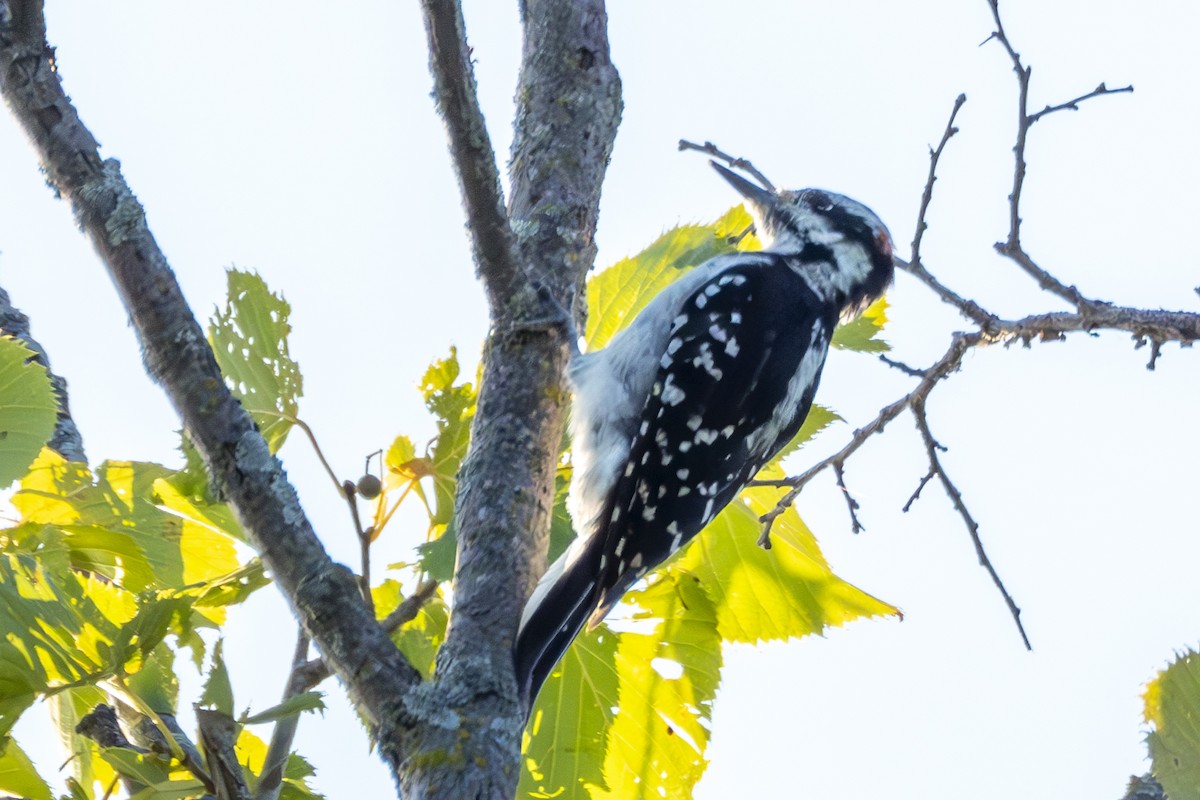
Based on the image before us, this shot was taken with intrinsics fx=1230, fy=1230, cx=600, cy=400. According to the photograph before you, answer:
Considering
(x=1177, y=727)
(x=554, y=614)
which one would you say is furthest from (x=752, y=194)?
(x=1177, y=727)

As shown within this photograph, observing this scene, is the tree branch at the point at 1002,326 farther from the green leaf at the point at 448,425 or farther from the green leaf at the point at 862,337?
the green leaf at the point at 448,425

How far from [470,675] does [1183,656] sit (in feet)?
3.07

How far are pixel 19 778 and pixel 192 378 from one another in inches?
25.5

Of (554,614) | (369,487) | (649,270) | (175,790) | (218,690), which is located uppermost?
(649,270)

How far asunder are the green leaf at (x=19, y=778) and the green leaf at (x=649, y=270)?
145 centimetres

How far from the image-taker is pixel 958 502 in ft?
8.31

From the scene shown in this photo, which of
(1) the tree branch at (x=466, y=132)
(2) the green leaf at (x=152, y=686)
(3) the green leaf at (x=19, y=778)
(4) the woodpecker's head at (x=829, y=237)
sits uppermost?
(4) the woodpecker's head at (x=829, y=237)

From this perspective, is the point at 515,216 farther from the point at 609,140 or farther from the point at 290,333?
the point at 290,333

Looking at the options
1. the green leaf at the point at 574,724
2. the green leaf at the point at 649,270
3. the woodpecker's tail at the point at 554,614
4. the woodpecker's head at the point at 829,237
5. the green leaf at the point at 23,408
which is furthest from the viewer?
the woodpecker's head at the point at 829,237

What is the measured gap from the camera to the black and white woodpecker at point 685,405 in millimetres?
2572

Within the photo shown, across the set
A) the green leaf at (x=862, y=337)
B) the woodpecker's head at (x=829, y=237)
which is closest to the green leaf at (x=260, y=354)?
the green leaf at (x=862, y=337)

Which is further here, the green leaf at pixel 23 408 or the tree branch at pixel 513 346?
the green leaf at pixel 23 408

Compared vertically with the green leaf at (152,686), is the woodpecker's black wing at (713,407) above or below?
above

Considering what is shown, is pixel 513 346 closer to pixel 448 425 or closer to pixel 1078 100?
pixel 448 425
